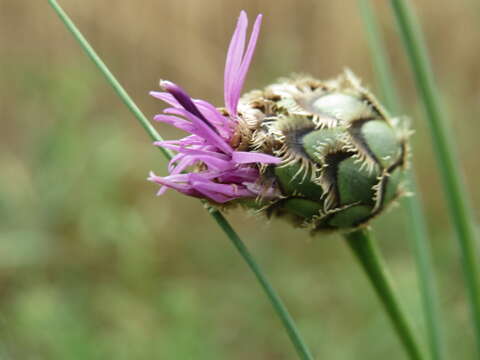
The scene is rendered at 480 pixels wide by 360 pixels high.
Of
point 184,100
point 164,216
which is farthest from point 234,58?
point 164,216

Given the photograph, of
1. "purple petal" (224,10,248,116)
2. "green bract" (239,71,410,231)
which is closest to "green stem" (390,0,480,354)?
"green bract" (239,71,410,231)

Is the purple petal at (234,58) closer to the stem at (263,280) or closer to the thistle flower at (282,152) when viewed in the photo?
the thistle flower at (282,152)

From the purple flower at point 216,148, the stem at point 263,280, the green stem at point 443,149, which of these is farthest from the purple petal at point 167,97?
the green stem at point 443,149

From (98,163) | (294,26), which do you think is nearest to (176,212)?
(98,163)

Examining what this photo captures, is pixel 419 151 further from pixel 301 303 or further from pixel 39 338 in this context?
pixel 39 338

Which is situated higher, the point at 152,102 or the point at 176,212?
the point at 152,102

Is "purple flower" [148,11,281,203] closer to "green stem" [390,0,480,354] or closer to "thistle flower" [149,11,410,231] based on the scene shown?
"thistle flower" [149,11,410,231]
